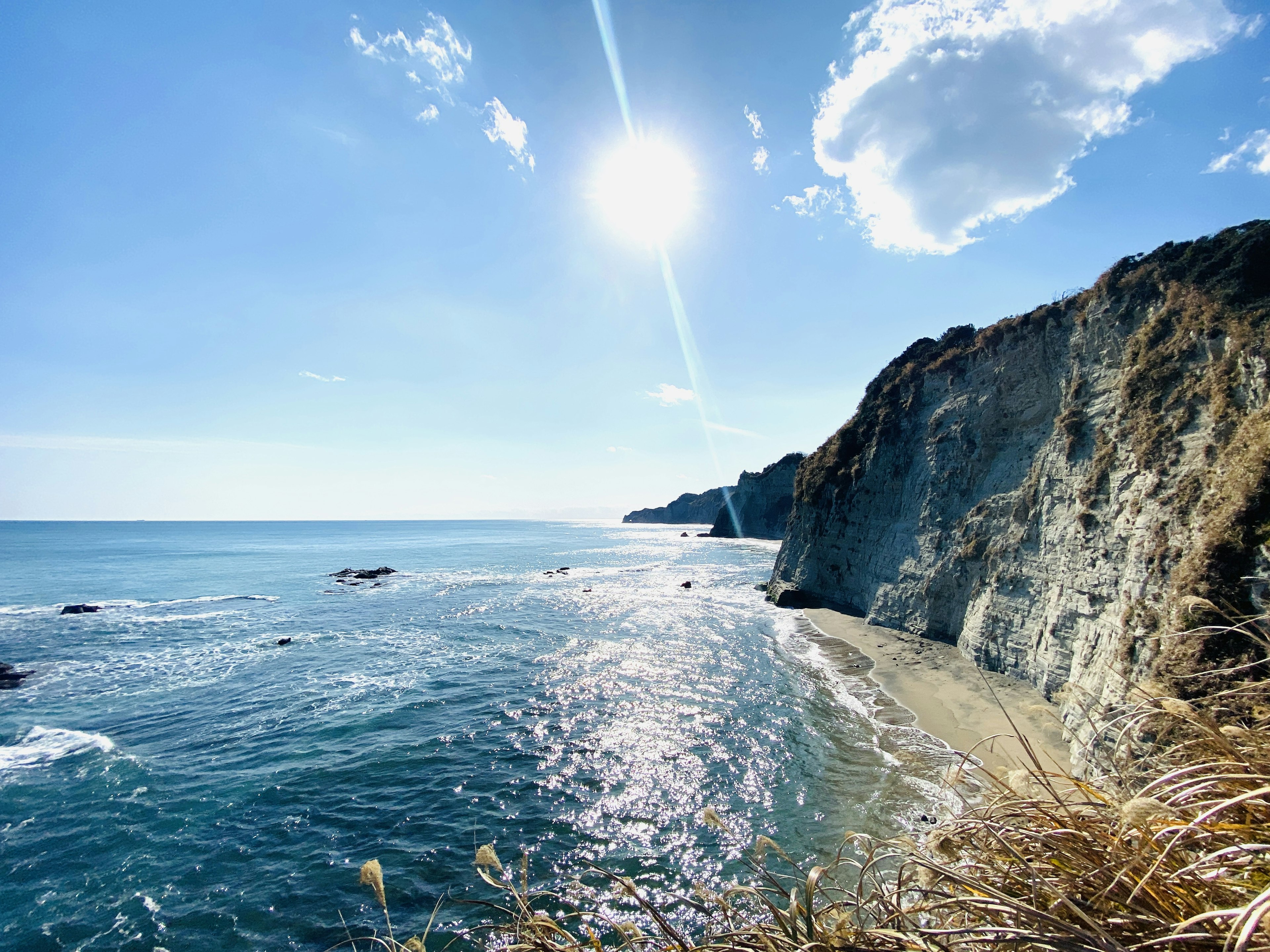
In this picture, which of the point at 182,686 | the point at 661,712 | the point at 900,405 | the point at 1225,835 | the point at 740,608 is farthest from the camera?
the point at 740,608

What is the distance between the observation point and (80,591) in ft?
175

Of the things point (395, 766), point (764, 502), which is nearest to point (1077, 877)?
point (395, 766)

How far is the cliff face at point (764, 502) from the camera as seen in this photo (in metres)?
119

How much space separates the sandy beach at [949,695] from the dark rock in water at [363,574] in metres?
55.8

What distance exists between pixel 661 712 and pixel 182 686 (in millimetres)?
22205

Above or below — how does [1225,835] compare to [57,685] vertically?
above

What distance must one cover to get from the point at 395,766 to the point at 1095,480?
24538mm

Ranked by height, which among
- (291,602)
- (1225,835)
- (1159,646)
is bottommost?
(291,602)

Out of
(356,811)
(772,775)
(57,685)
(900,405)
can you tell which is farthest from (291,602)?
(900,405)

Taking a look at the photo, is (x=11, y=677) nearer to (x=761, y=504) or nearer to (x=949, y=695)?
(x=949, y=695)

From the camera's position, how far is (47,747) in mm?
17281

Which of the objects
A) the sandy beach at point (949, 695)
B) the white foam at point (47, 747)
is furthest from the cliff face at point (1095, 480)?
the white foam at point (47, 747)

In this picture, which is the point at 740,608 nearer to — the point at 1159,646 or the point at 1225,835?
the point at 1159,646

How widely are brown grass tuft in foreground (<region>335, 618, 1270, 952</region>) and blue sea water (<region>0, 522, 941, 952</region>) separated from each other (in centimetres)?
167
